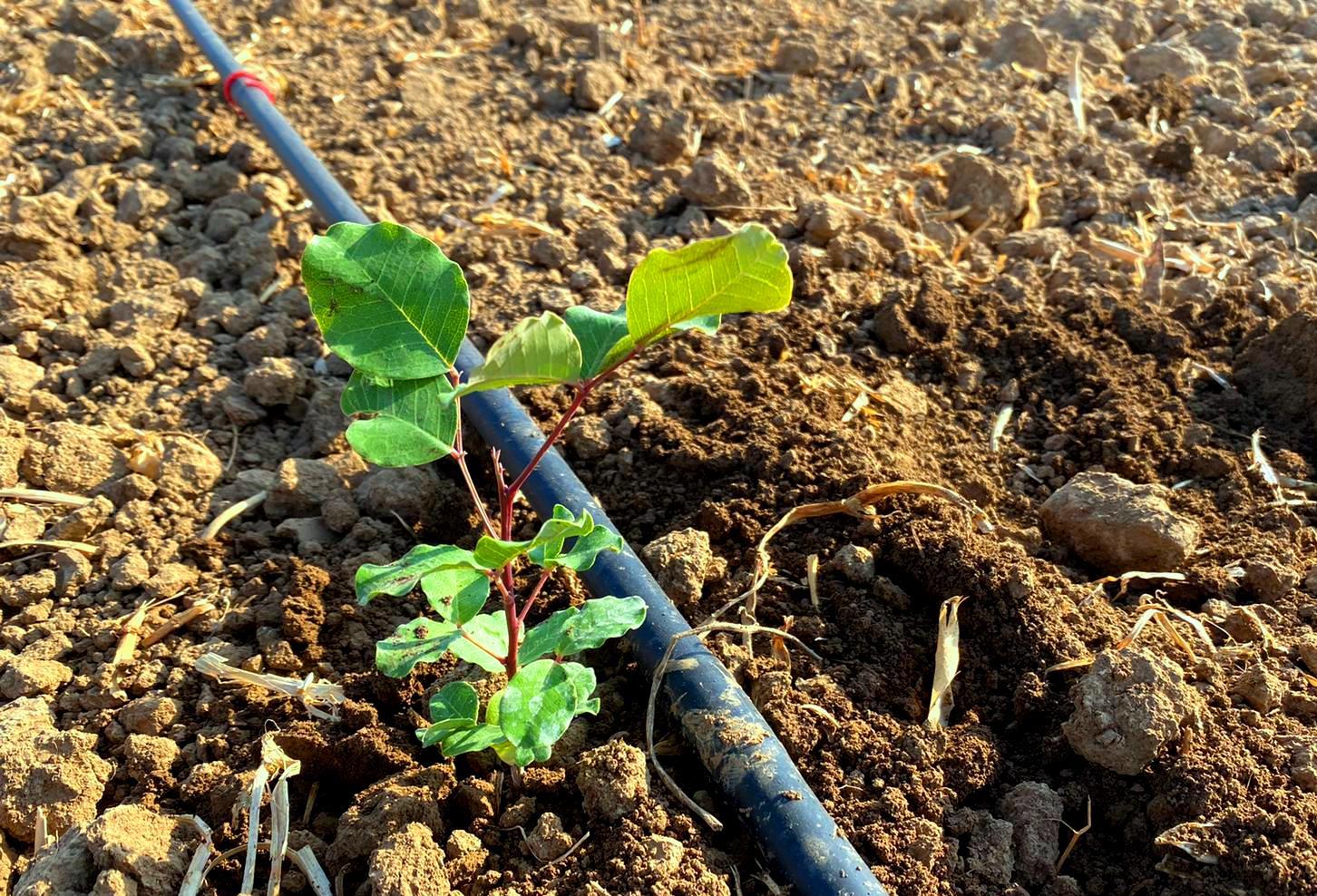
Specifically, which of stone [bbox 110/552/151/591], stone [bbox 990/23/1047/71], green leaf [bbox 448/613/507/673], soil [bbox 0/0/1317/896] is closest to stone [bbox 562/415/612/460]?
soil [bbox 0/0/1317/896]

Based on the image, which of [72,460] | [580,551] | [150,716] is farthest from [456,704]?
[72,460]

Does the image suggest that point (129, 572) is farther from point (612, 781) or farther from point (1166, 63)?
point (1166, 63)

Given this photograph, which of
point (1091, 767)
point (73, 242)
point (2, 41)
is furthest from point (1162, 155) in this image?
point (2, 41)

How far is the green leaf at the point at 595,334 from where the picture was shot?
4.46ft

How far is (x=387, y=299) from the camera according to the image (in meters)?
1.41

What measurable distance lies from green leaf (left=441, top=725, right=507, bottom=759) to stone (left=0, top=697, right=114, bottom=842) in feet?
1.93

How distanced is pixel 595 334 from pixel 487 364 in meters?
0.20

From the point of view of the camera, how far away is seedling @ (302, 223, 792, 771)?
1.24 m

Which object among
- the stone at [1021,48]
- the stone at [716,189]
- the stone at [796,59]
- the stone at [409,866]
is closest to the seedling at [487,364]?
the stone at [409,866]

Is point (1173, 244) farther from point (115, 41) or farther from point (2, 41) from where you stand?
point (2, 41)

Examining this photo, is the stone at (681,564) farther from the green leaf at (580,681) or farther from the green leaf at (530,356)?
the green leaf at (530,356)

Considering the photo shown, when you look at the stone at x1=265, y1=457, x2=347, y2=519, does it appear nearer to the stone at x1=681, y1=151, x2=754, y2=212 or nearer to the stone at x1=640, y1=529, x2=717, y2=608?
the stone at x1=640, y1=529, x2=717, y2=608

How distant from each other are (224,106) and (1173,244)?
2.86m

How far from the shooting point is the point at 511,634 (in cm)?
162
